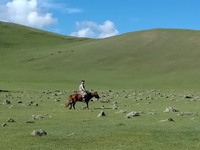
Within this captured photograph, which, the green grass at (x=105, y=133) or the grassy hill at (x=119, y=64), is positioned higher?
the grassy hill at (x=119, y=64)

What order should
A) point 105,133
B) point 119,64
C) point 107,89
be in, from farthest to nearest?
1. point 119,64
2. point 107,89
3. point 105,133

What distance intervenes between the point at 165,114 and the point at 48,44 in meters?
131

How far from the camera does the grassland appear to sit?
19.8 meters

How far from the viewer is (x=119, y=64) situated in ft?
337

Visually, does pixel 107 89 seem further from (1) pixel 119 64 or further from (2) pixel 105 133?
(2) pixel 105 133

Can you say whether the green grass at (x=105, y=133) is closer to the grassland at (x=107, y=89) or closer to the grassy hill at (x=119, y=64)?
the grassland at (x=107, y=89)

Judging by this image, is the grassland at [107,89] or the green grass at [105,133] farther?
the grassland at [107,89]

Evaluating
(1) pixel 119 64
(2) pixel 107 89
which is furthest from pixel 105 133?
(1) pixel 119 64

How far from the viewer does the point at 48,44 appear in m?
158

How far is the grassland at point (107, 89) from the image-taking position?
19.8m

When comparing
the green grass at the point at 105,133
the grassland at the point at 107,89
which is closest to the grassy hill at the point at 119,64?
the grassland at the point at 107,89

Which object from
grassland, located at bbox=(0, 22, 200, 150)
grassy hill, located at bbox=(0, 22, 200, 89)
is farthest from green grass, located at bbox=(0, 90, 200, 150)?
grassy hill, located at bbox=(0, 22, 200, 89)

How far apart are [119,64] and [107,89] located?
33119 mm

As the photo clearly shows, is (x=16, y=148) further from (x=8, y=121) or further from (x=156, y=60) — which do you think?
(x=156, y=60)
